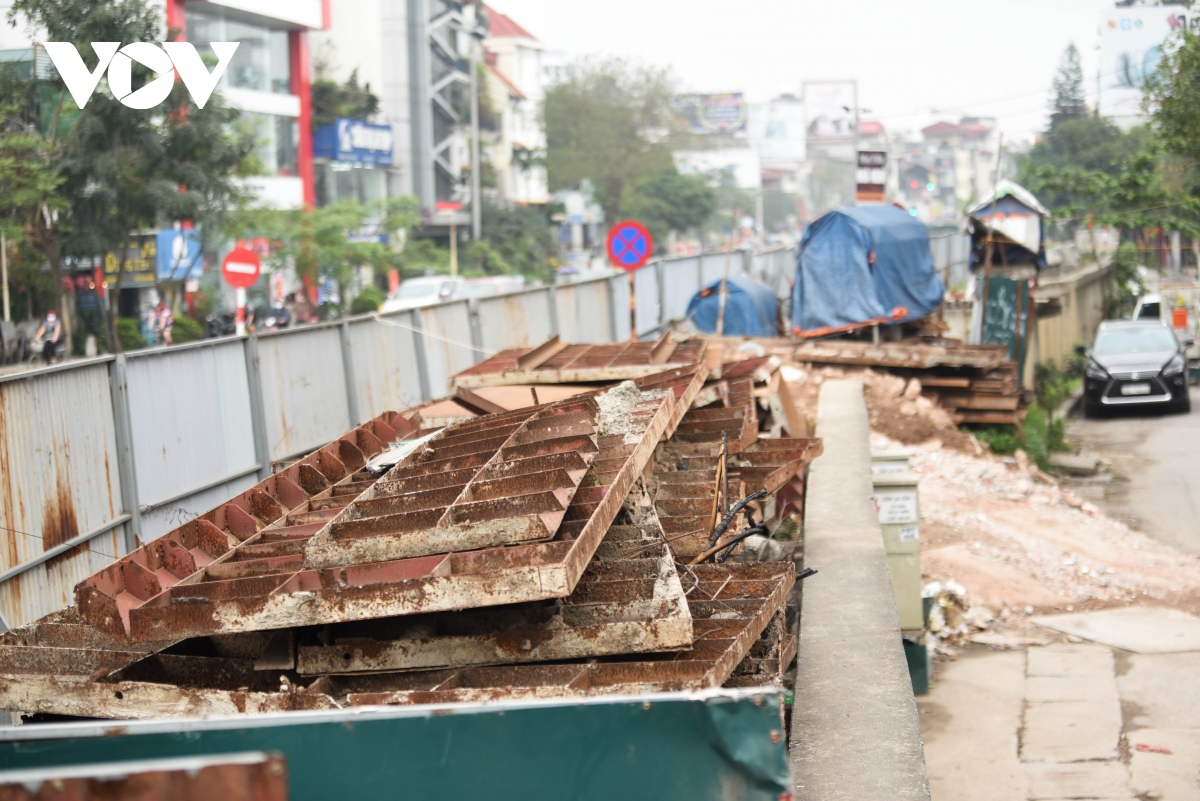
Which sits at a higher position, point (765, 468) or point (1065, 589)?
point (765, 468)

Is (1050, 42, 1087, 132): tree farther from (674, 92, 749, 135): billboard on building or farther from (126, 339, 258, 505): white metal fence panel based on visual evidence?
(126, 339, 258, 505): white metal fence panel

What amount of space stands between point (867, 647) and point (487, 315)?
9.69m

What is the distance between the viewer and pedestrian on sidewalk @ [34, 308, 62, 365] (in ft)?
78.4

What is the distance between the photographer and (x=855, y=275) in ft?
70.3

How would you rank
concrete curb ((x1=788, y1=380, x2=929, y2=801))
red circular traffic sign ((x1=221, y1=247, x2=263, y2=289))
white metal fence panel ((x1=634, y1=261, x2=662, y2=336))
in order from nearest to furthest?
1. concrete curb ((x1=788, y1=380, x2=929, y2=801))
2. red circular traffic sign ((x1=221, y1=247, x2=263, y2=289))
3. white metal fence panel ((x1=634, y1=261, x2=662, y2=336))

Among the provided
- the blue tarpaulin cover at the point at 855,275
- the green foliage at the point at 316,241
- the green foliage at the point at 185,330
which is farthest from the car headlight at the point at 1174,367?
the green foliage at the point at 316,241

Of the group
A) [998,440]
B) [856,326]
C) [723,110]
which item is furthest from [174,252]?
[723,110]

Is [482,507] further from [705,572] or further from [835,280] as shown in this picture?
[835,280]

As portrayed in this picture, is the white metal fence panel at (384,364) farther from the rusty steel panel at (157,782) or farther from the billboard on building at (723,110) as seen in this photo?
the billboard on building at (723,110)

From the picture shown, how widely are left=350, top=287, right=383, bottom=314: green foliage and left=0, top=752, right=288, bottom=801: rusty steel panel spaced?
32.5 meters

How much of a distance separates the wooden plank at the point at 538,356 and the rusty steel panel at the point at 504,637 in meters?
4.97

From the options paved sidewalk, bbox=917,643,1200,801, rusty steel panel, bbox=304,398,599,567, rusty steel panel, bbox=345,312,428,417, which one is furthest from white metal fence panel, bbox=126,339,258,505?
paved sidewalk, bbox=917,643,1200,801

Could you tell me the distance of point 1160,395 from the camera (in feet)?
72.4

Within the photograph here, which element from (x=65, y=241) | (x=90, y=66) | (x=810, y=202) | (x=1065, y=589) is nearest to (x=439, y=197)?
(x=65, y=241)
